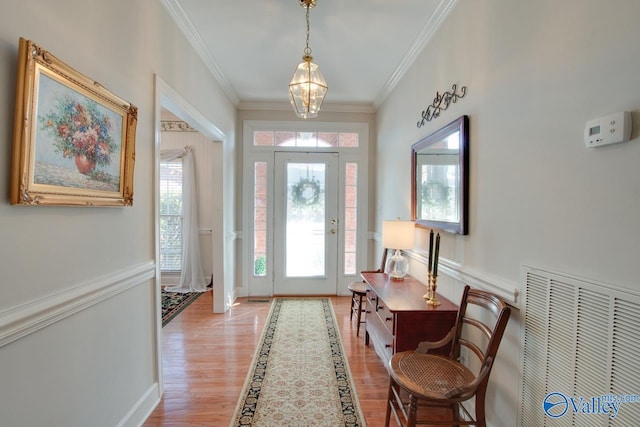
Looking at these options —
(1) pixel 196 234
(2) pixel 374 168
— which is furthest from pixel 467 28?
(1) pixel 196 234

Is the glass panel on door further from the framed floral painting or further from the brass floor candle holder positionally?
the framed floral painting

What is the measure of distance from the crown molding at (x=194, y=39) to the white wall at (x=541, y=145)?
2.01 metres

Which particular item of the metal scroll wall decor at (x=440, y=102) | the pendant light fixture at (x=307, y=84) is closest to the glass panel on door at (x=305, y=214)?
the metal scroll wall decor at (x=440, y=102)

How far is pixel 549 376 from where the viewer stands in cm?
121

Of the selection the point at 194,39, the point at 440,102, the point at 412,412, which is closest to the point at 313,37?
the point at 194,39

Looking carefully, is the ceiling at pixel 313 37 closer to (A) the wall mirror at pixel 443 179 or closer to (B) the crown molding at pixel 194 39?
(B) the crown molding at pixel 194 39

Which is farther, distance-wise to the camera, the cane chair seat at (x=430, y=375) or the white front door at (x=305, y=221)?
the white front door at (x=305, y=221)

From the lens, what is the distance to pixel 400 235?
99.5 inches

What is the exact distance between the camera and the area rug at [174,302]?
3.60 meters

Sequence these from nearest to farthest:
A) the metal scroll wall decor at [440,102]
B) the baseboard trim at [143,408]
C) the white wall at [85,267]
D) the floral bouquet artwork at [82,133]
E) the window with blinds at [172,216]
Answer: the white wall at [85,267] → the floral bouquet artwork at [82,133] → the baseboard trim at [143,408] → the metal scroll wall decor at [440,102] → the window with blinds at [172,216]

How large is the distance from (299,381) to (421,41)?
2989mm

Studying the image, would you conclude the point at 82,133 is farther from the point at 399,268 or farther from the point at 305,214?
the point at 305,214

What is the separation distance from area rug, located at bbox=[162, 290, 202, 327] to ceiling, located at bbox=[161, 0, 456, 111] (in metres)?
2.88

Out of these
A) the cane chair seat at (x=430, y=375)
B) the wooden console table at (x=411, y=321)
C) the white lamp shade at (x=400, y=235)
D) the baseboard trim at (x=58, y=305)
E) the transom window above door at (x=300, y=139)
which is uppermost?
the transom window above door at (x=300, y=139)
